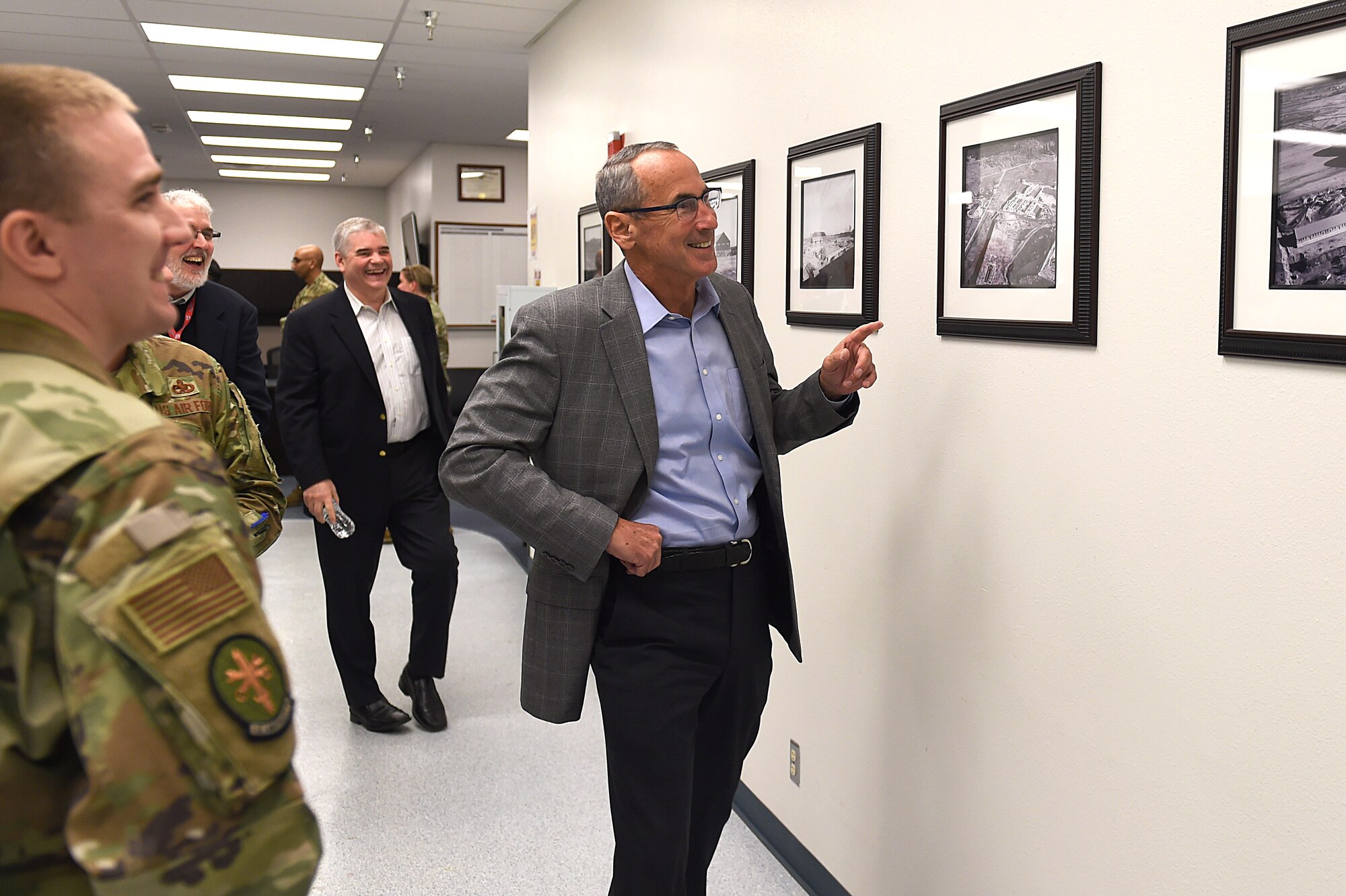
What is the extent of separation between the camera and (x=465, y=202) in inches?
396

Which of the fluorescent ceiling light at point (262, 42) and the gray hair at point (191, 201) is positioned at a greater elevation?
the fluorescent ceiling light at point (262, 42)

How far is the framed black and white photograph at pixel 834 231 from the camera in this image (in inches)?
93.3

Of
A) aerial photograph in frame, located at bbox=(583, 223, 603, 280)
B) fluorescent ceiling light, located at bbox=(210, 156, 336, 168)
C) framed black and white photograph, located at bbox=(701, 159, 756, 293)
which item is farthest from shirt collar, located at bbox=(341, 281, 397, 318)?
fluorescent ceiling light, located at bbox=(210, 156, 336, 168)

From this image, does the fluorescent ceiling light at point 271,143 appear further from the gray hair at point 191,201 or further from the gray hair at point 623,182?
the gray hair at point 623,182

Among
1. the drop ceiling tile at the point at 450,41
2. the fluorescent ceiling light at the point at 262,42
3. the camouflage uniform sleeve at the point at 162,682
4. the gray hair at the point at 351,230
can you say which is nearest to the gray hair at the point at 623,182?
the camouflage uniform sleeve at the point at 162,682

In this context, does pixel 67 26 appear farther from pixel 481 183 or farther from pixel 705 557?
pixel 705 557

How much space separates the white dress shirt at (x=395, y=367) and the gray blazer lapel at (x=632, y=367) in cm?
181

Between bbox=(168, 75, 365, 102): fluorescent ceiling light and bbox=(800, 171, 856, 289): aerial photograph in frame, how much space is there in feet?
17.0

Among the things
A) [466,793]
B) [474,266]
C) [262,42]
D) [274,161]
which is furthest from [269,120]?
[466,793]

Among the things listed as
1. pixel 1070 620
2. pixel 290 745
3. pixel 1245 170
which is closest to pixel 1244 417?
pixel 1245 170

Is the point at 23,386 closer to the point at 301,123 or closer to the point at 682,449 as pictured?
the point at 682,449

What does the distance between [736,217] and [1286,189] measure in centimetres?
190

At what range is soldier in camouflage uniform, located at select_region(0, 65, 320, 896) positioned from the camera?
76 centimetres

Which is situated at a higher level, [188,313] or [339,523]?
[188,313]
